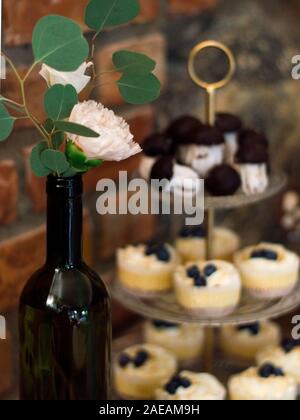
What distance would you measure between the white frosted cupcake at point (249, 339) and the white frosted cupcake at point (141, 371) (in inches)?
6.5

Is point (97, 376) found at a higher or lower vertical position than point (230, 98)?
lower

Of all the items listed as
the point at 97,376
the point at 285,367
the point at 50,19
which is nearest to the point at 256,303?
the point at 285,367

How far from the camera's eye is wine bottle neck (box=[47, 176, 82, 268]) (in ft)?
3.40

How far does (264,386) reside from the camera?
4.30 feet

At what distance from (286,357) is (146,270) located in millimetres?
251

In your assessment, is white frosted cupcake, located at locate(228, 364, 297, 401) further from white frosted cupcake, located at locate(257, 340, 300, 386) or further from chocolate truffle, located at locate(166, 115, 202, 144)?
chocolate truffle, located at locate(166, 115, 202, 144)

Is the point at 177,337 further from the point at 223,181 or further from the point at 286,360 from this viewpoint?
the point at 223,181

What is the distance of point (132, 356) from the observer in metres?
1.42

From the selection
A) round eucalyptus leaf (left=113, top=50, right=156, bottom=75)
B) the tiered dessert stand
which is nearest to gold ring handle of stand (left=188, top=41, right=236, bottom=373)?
the tiered dessert stand

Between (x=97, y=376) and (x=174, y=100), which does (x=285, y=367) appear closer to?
(x=97, y=376)

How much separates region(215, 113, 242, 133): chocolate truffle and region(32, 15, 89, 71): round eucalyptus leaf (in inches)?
17.3

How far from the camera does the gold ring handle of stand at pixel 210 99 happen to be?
1348 mm

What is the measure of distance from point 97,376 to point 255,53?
843 millimetres

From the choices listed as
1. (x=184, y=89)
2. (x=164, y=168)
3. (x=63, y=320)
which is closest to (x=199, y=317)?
(x=164, y=168)
